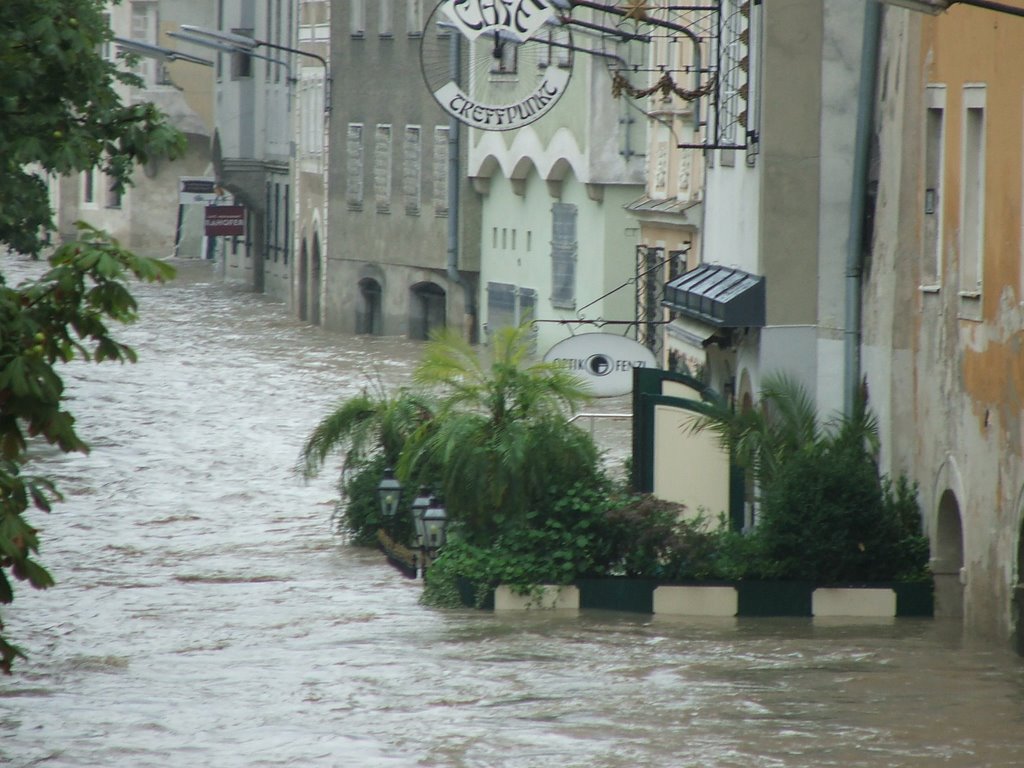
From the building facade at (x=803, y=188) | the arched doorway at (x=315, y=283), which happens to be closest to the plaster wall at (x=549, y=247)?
the arched doorway at (x=315, y=283)

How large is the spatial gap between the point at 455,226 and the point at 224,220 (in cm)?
1974

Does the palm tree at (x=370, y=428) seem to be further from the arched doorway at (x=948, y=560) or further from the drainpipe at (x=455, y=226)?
the drainpipe at (x=455, y=226)

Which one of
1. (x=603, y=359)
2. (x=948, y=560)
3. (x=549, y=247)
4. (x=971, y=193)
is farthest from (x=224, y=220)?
(x=971, y=193)

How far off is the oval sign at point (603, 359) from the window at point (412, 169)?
25.8m

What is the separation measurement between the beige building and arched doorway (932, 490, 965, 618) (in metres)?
0.01

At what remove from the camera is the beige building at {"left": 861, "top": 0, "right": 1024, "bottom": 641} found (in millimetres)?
14406

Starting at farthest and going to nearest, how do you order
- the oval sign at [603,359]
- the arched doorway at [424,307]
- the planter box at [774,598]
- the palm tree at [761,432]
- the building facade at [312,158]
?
the building facade at [312,158] → the arched doorway at [424,307] → the oval sign at [603,359] → the palm tree at [761,432] → the planter box at [774,598]

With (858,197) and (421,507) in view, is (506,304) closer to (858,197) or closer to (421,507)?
(858,197)

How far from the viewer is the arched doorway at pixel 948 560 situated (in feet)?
53.5

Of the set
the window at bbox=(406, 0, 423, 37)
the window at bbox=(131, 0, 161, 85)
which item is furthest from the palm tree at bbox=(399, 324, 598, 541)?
the window at bbox=(131, 0, 161, 85)

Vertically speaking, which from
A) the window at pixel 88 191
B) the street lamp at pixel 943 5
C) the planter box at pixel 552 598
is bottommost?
the planter box at pixel 552 598

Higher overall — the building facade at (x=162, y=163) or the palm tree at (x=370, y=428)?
the building facade at (x=162, y=163)

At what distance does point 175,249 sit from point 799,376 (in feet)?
196

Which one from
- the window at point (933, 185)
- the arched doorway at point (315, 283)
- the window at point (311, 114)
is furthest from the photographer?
the arched doorway at point (315, 283)
